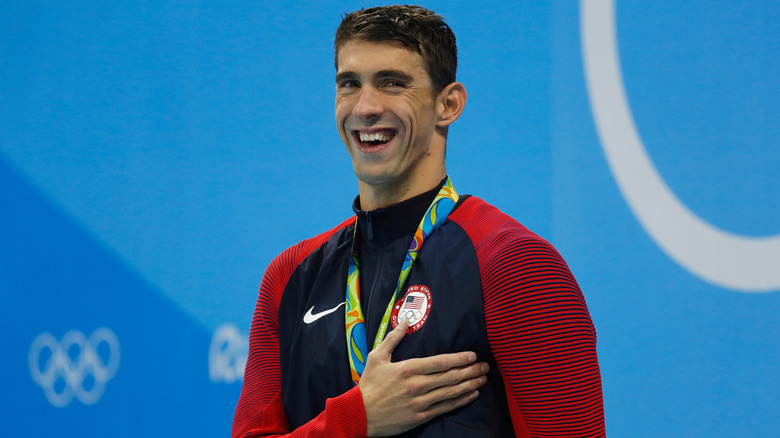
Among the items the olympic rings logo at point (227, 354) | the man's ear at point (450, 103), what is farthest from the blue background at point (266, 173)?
the man's ear at point (450, 103)

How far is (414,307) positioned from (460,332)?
110 mm

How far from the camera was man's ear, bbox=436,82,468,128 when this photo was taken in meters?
1.67

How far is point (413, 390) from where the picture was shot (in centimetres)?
137

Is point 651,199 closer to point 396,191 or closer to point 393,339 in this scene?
point 396,191

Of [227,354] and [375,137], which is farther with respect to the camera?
[227,354]

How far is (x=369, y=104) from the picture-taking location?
1582 millimetres

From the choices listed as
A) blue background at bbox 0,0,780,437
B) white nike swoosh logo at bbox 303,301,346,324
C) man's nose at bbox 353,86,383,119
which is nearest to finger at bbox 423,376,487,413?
white nike swoosh logo at bbox 303,301,346,324

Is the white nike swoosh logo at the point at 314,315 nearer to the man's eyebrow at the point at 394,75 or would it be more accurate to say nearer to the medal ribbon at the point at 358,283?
the medal ribbon at the point at 358,283

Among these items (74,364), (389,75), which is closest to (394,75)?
(389,75)

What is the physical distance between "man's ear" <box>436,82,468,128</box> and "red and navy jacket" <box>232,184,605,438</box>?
0.57 ft

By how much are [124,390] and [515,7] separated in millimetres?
2159

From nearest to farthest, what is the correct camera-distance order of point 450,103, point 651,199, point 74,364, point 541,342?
point 541,342
point 450,103
point 651,199
point 74,364

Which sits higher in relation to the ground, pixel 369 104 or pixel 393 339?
pixel 369 104

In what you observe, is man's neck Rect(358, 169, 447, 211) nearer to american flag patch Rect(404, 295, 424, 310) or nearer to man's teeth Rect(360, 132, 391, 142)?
man's teeth Rect(360, 132, 391, 142)
